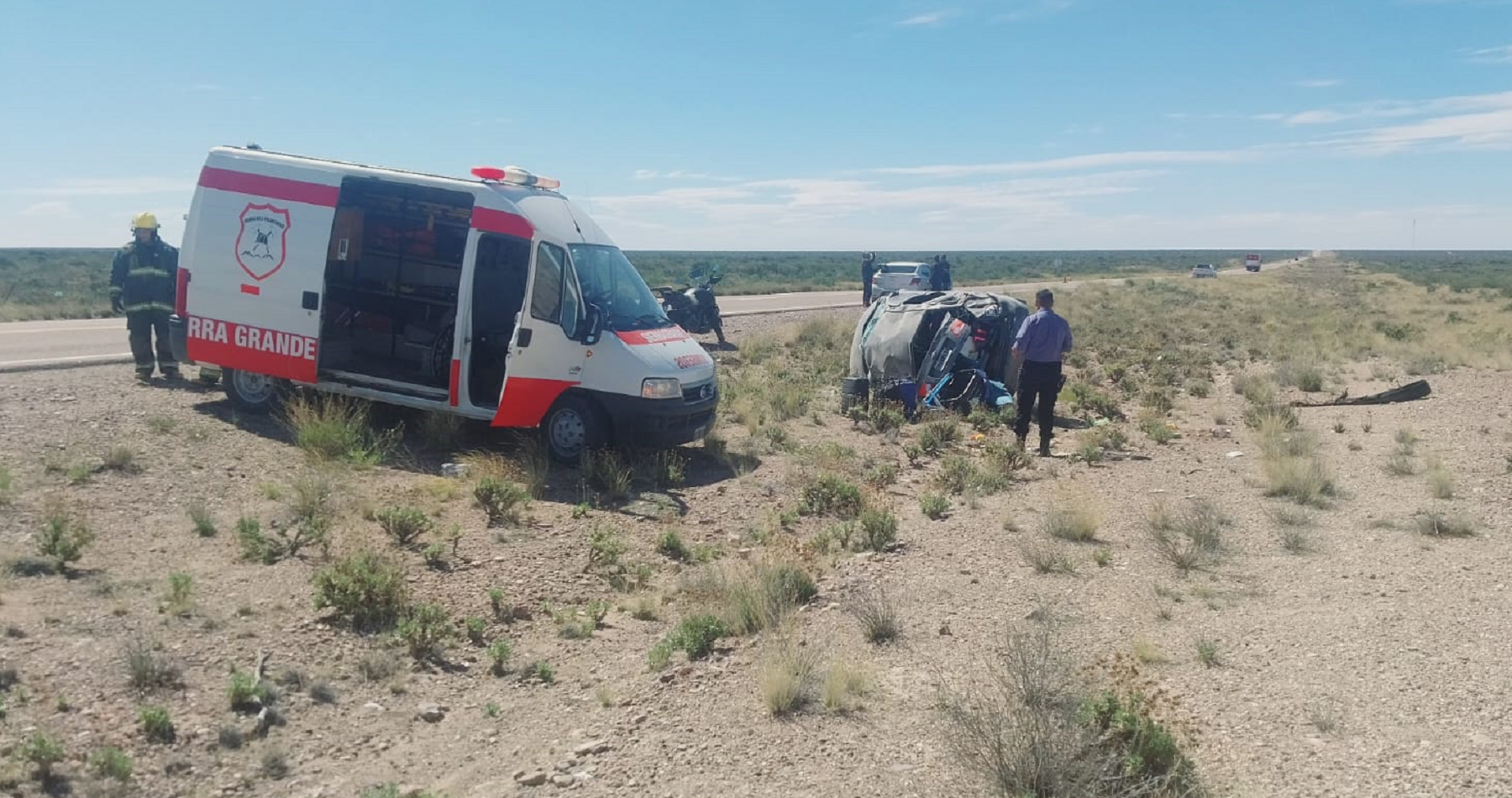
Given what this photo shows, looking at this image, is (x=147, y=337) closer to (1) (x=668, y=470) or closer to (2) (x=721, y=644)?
(1) (x=668, y=470)

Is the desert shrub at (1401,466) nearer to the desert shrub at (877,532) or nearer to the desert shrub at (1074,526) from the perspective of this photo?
the desert shrub at (1074,526)

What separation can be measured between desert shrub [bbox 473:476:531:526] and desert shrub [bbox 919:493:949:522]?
11.3 ft

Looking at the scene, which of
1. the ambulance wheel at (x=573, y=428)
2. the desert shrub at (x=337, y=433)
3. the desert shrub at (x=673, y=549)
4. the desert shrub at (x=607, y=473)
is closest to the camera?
the desert shrub at (x=673, y=549)

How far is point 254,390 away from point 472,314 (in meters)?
2.66

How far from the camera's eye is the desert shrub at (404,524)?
7.49 metres

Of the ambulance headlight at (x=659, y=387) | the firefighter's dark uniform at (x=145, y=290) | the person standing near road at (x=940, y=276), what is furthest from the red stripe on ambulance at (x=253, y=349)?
the person standing near road at (x=940, y=276)

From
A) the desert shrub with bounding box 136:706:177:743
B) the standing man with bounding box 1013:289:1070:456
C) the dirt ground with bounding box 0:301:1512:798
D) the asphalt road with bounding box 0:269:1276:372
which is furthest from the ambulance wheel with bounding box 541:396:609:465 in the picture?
the asphalt road with bounding box 0:269:1276:372

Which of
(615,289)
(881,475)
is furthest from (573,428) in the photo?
(881,475)

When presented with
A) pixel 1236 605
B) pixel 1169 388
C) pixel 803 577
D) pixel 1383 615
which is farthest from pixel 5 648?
pixel 1169 388

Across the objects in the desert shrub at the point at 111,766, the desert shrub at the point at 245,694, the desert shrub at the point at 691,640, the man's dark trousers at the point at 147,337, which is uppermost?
the man's dark trousers at the point at 147,337

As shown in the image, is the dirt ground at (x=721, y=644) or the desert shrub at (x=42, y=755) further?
the dirt ground at (x=721, y=644)

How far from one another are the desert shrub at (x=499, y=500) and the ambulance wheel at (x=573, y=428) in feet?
4.91

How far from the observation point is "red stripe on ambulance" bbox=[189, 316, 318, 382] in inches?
418

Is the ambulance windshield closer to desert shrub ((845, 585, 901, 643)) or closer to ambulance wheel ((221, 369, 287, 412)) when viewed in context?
ambulance wheel ((221, 369, 287, 412))
